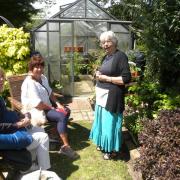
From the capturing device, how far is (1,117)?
3715mm

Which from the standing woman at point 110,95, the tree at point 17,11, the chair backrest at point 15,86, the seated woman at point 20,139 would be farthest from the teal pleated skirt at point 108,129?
the tree at point 17,11

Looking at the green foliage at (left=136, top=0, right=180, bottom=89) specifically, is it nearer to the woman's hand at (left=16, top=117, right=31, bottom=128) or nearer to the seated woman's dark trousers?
the woman's hand at (left=16, top=117, right=31, bottom=128)

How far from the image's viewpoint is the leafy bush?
10.1 feet

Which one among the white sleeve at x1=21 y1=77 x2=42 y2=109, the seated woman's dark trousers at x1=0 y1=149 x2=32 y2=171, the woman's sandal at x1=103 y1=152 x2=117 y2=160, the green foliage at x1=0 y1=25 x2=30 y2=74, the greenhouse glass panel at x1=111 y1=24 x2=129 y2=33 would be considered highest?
the greenhouse glass panel at x1=111 y1=24 x2=129 y2=33

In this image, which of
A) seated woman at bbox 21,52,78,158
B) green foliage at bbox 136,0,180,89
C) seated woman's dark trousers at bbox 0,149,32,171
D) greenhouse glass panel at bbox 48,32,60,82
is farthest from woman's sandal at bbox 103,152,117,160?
greenhouse glass panel at bbox 48,32,60,82

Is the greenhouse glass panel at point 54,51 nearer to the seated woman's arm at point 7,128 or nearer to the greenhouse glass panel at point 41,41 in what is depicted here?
the greenhouse glass panel at point 41,41

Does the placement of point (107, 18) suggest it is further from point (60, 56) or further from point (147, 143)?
point (147, 143)

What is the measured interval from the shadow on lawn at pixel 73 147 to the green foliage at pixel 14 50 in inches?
74.3

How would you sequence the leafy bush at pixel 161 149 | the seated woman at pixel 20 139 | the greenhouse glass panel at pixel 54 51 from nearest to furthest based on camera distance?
the leafy bush at pixel 161 149 → the seated woman at pixel 20 139 → the greenhouse glass panel at pixel 54 51

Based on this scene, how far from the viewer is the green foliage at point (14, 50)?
6793 millimetres

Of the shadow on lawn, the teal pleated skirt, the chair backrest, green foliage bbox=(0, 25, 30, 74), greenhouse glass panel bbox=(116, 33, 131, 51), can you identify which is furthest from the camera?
greenhouse glass panel bbox=(116, 33, 131, 51)

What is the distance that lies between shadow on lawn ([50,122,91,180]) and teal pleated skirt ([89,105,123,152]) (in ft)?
1.73

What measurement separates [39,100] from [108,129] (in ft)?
3.60

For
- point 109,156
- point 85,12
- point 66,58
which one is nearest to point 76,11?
point 85,12
